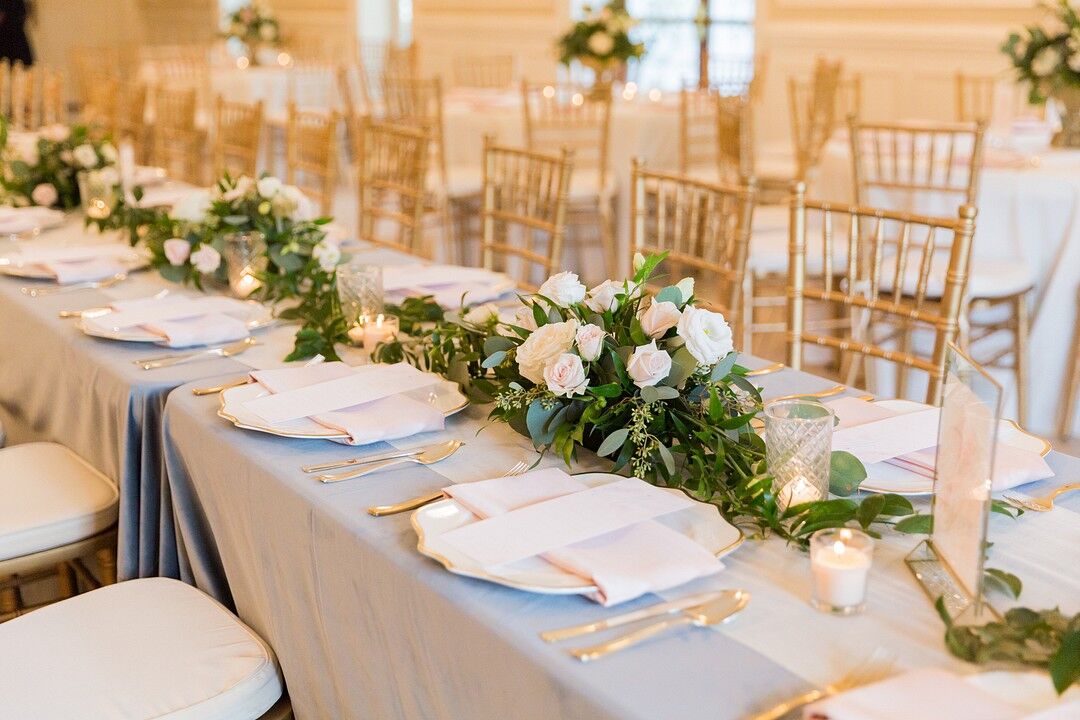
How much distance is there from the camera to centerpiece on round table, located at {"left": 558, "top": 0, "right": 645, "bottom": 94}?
19.0 ft

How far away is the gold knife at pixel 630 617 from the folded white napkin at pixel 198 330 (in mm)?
1164

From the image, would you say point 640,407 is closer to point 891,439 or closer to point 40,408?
point 891,439

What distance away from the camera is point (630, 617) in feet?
3.56

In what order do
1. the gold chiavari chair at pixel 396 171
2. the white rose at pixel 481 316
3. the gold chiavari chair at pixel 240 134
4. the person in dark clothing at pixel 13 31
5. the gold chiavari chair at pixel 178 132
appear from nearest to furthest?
the white rose at pixel 481 316
the gold chiavari chair at pixel 396 171
the gold chiavari chair at pixel 240 134
the gold chiavari chair at pixel 178 132
the person in dark clothing at pixel 13 31

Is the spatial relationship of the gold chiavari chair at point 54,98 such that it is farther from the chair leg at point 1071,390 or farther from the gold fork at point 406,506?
the gold fork at point 406,506

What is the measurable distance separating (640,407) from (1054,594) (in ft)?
1.64

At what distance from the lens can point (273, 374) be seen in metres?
1.76

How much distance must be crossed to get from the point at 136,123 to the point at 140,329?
3520 millimetres

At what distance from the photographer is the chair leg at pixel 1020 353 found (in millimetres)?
3461

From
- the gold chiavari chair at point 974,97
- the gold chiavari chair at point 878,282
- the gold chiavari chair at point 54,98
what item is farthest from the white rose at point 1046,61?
the gold chiavari chair at point 54,98

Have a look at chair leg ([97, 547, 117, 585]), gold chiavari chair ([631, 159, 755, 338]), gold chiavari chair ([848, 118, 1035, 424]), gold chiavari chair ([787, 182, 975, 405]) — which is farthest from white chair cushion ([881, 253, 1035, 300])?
chair leg ([97, 547, 117, 585])

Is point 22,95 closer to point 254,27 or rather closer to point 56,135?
point 254,27

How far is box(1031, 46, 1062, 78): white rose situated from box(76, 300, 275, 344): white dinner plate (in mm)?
2784

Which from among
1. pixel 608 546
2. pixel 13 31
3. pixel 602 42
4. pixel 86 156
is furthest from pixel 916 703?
pixel 13 31
